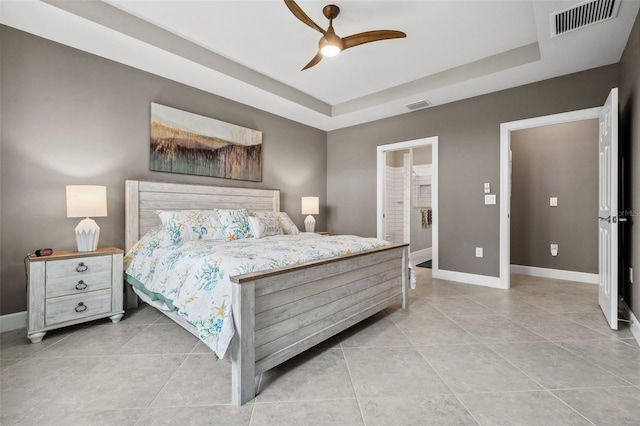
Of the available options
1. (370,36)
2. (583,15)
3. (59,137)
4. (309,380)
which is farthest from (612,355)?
(59,137)

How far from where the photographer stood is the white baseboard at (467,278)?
382cm

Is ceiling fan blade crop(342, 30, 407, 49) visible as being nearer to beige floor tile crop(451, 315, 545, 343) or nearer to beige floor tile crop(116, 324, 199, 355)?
beige floor tile crop(451, 315, 545, 343)

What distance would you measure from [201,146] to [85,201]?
152 centimetres

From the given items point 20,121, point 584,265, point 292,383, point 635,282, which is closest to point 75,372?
point 292,383

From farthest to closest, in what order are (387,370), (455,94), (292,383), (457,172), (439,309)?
(457,172) < (455,94) < (439,309) < (387,370) < (292,383)

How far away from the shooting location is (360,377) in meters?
1.78

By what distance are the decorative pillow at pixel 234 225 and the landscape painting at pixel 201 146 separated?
84 centimetres

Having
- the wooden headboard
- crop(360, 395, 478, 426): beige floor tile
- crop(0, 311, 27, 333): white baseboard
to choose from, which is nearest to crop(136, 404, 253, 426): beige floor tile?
crop(360, 395, 478, 426): beige floor tile

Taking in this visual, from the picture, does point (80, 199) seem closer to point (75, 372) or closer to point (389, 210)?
point (75, 372)

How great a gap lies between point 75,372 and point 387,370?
1969 millimetres

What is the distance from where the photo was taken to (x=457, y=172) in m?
4.16

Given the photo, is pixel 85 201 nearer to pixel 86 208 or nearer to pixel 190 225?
pixel 86 208

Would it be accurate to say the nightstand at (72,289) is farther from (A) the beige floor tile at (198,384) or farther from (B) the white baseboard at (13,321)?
(A) the beige floor tile at (198,384)

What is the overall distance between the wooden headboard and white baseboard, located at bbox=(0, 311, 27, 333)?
36.1 inches
